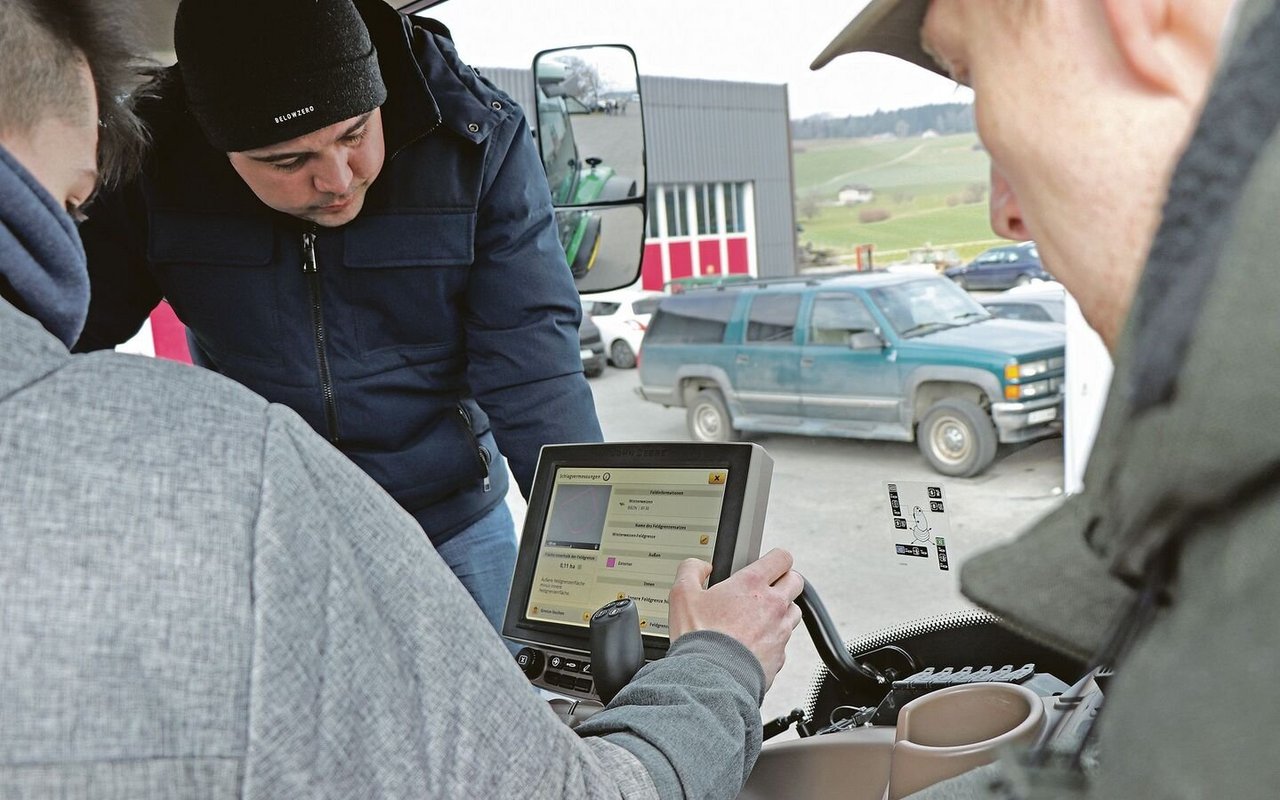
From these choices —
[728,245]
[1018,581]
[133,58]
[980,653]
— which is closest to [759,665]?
[980,653]

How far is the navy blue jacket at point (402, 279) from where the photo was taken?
1.56 m

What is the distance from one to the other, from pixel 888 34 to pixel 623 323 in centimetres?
803

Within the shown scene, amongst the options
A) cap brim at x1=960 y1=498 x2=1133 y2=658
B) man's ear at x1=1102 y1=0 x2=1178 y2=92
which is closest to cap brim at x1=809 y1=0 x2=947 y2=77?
man's ear at x1=1102 y1=0 x2=1178 y2=92

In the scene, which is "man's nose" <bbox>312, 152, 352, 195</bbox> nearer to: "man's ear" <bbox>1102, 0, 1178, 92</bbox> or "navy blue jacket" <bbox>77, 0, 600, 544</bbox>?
"navy blue jacket" <bbox>77, 0, 600, 544</bbox>

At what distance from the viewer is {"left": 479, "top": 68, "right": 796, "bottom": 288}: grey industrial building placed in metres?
7.05

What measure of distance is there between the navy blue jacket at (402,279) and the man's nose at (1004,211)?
101 centimetres

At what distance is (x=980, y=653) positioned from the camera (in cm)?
123

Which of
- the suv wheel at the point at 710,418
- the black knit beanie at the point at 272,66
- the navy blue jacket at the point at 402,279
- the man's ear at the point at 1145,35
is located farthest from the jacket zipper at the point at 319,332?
the suv wheel at the point at 710,418

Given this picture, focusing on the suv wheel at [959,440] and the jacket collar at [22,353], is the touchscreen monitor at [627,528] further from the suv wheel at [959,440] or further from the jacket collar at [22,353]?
the suv wheel at [959,440]

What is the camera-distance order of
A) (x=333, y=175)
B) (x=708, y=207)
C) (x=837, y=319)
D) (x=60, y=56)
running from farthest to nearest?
(x=708, y=207) → (x=837, y=319) → (x=333, y=175) → (x=60, y=56)

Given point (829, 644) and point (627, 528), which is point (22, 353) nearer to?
point (627, 528)

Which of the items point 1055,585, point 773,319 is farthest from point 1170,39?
point 773,319

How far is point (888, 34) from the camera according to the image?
0.65 meters

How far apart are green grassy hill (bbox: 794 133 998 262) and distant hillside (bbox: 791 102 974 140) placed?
22 millimetres
